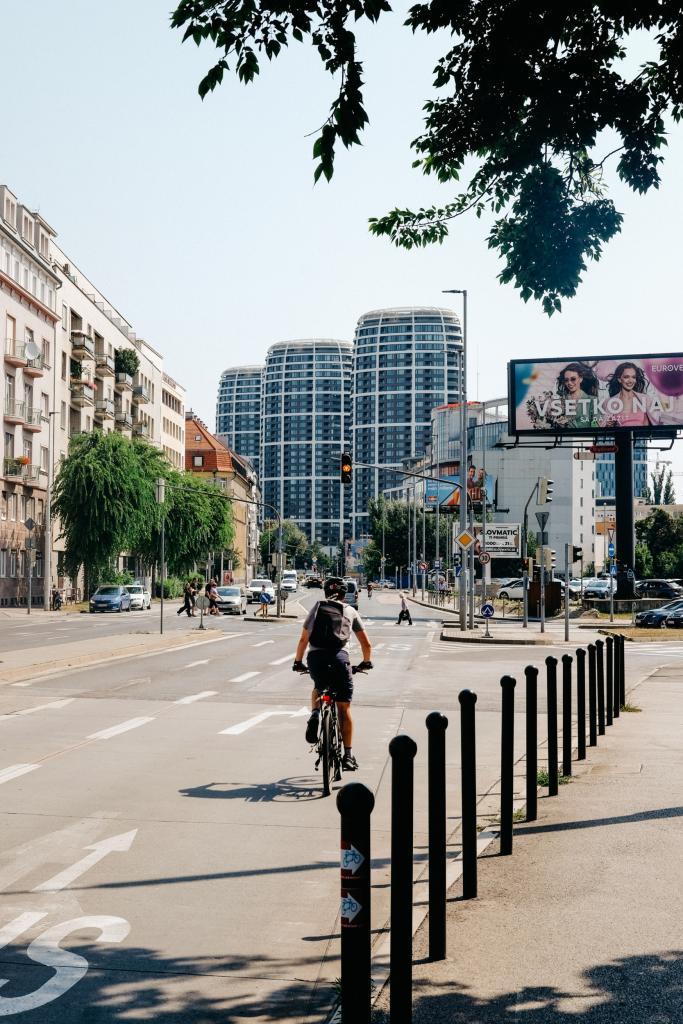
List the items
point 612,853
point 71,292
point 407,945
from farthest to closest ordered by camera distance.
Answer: point 71,292, point 612,853, point 407,945

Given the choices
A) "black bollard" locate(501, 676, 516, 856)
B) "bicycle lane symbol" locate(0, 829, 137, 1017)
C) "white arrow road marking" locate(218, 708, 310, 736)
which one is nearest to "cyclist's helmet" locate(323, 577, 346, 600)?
"black bollard" locate(501, 676, 516, 856)

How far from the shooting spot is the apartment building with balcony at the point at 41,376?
66.8 meters

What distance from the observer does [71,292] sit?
81125 mm

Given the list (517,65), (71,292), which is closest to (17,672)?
(517,65)

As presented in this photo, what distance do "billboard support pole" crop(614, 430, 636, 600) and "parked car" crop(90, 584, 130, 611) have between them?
26134mm

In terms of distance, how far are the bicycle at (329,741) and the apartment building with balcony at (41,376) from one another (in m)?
55.1

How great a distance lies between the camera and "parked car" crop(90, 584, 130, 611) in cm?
6119

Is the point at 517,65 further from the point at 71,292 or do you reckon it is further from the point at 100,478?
the point at 71,292

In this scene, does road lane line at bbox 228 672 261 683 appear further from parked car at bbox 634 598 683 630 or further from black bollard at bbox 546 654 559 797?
parked car at bbox 634 598 683 630

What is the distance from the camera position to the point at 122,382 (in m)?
94.1

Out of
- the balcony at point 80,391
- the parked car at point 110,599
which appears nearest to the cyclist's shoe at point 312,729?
the parked car at point 110,599

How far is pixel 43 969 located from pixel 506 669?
790 inches

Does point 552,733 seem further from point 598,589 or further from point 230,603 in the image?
point 598,589

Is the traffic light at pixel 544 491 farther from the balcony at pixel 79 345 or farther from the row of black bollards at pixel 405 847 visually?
the balcony at pixel 79 345
